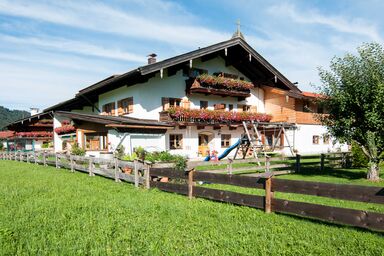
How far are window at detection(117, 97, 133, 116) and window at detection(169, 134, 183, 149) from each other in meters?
3.54

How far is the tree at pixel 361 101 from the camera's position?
12094 mm

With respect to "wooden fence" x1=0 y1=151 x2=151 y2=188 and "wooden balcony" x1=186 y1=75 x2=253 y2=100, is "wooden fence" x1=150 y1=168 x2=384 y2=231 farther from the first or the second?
"wooden balcony" x1=186 y1=75 x2=253 y2=100

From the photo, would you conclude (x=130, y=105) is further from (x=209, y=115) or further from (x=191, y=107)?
(x=209, y=115)

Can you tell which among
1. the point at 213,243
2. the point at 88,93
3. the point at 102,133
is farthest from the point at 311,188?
the point at 88,93

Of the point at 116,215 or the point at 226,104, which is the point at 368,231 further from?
the point at 226,104

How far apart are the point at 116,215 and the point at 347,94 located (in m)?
10.4

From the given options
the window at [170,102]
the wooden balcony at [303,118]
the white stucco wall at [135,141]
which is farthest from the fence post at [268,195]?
the wooden balcony at [303,118]

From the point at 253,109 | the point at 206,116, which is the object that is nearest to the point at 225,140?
the point at 253,109

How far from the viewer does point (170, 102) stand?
2391cm

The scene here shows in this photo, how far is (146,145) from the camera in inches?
813

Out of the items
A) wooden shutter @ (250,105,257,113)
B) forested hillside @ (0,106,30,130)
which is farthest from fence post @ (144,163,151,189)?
forested hillside @ (0,106,30,130)

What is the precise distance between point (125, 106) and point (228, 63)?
31.2 ft

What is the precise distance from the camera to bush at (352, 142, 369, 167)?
1706cm

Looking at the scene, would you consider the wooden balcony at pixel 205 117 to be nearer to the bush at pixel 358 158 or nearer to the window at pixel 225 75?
the window at pixel 225 75
